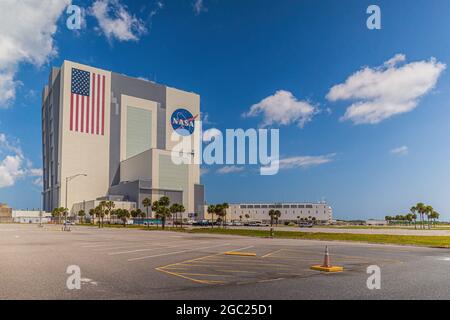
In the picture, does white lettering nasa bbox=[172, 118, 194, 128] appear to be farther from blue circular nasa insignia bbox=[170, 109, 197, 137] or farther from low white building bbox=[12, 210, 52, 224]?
low white building bbox=[12, 210, 52, 224]

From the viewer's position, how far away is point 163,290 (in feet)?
36.2

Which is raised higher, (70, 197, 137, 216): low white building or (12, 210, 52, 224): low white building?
(70, 197, 137, 216): low white building

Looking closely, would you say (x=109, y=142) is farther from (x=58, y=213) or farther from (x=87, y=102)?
(x=58, y=213)

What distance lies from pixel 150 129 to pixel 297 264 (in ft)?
562

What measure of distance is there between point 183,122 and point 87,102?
50584 millimetres

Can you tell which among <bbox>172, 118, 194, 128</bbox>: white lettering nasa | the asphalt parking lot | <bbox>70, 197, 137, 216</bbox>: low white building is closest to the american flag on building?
<bbox>70, 197, 137, 216</bbox>: low white building

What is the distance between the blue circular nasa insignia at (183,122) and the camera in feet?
629

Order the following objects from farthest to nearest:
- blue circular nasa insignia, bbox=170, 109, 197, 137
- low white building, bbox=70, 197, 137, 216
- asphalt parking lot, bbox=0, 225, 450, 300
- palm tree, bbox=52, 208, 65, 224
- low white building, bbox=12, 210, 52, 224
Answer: blue circular nasa insignia, bbox=170, 109, 197, 137, low white building, bbox=12, 210, 52, 224, low white building, bbox=70, 197, 137, 216, palm tree, bbox=52, 208, 65, 224, asphalt parking lot, bbox=0, 225, 450, 300

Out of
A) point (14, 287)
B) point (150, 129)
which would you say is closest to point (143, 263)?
point (14, 287)

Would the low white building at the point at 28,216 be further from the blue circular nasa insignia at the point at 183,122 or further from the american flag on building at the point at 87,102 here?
the blue circular nasa insignia at the point at 183,122

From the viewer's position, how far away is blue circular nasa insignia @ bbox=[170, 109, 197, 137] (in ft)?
629

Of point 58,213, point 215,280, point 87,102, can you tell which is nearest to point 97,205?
point 58,213

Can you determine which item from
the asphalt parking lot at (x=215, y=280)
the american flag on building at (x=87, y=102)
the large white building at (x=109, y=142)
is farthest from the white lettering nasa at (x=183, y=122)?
the asphalt parking lot at (x=215, y=280)

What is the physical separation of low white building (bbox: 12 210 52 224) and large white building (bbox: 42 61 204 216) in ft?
20.0
